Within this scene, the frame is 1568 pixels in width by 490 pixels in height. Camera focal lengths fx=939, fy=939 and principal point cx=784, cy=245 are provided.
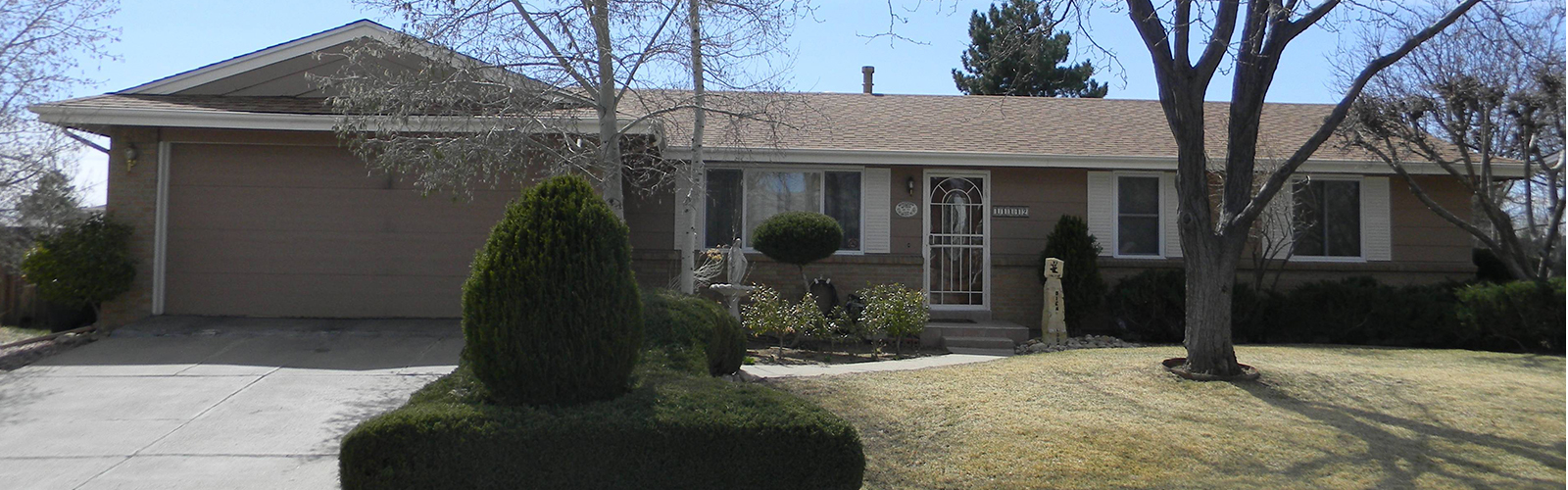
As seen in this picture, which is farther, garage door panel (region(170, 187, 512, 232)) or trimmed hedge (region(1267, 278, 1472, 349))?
trimmed hedge (region(1267, 278, 1472, 349))

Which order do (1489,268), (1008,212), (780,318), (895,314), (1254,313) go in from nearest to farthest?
1. (780,318)
2. (895,314)
3. (1254,313)
4. (1008,212)
5. (1489,268)

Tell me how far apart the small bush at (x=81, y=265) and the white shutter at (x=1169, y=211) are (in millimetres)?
12208

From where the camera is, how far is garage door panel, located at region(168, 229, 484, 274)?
398 inches

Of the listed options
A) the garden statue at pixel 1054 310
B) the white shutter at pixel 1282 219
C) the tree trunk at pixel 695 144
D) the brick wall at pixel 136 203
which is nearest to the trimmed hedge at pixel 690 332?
the tree trunk at pixel 695 144

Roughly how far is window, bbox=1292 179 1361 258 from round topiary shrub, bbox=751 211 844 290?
6.69 m

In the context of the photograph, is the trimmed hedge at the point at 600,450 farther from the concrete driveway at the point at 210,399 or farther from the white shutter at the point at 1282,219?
the white shutter at the point at 1282,219

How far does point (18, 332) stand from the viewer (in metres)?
11.8

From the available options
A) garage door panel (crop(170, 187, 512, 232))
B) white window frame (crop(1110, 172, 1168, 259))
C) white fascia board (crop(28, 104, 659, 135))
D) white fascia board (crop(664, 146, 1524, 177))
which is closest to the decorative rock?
white window frame (crop(1110, 172, 1168, 259))

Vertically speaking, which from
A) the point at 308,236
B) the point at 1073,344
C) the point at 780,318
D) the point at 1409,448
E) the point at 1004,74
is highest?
the point at 1004,74

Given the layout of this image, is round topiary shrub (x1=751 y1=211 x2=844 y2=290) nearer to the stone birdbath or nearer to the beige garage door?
the stone birdbath

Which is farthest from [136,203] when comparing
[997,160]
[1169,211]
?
[1169,211]

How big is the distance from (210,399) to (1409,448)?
25.9 feet

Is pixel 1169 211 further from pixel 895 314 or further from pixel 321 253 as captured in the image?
pixel 321 253

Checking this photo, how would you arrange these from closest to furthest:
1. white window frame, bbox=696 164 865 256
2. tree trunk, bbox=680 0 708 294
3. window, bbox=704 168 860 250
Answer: tree trunk, bbox=680 0 708 294 < white window frame, bbox=696 164 865 256 < window, bbox=704 168 860 250
